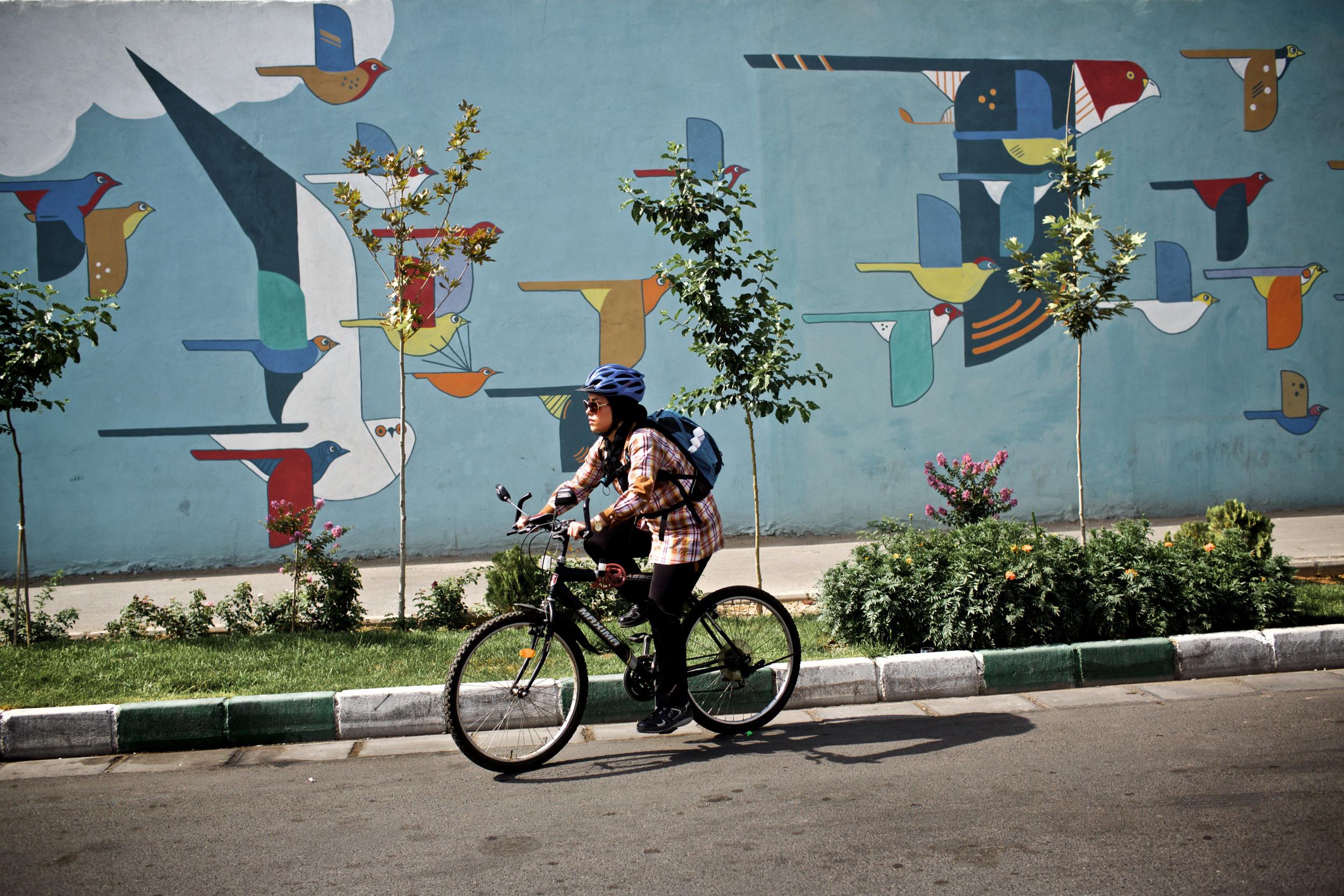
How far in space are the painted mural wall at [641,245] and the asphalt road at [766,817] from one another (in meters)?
6.37

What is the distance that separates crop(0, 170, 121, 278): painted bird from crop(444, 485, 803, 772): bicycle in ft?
27.0

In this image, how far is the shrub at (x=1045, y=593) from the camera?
5.82 meters

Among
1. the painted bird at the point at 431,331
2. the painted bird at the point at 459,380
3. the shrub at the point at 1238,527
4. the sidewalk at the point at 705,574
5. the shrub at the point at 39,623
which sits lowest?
the shrub at the point at 39,623

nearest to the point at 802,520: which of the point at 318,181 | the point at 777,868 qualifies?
the point at 318,181

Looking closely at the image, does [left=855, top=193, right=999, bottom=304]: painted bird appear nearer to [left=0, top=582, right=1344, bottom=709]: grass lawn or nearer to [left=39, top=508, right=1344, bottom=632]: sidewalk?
[left=39, top=508, right=1344, bottom=632]: sidewalk

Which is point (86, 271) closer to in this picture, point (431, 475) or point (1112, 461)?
point (431, 475)

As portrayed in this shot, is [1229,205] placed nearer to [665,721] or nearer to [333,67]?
[333,67]

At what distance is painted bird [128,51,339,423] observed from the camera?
34.5 feet

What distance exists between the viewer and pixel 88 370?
10289 millimetres

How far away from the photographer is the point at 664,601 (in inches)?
182

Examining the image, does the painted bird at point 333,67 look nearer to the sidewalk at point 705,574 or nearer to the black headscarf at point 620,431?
the sidewalk at point 705,574

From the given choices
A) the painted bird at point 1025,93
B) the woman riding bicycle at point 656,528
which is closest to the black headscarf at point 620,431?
the woman riding bicycle at point 656,528

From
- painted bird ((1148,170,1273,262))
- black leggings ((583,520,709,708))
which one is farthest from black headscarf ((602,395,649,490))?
painted bird ((1148,170,1273,262))

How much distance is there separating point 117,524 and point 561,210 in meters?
5.72
